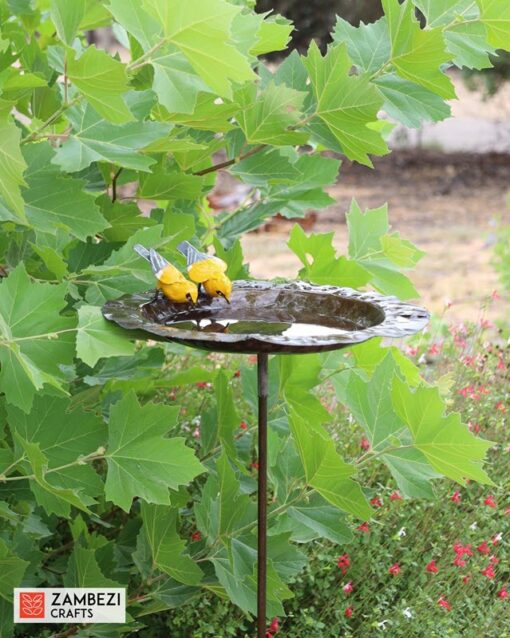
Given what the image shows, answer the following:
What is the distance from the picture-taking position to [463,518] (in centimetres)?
288

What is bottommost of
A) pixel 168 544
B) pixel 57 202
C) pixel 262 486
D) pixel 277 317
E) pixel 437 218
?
pixel 437 218

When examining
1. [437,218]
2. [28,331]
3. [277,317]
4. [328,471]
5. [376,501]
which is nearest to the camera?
[28,331]

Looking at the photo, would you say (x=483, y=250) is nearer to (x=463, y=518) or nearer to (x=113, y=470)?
(x=463, y=518)

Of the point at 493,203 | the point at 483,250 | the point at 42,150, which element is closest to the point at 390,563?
the point at 42,150

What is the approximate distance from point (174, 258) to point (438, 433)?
26.0 inches

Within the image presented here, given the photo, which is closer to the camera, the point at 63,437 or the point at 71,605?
the point at 63,437

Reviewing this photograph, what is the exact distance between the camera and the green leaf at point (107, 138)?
159 centimetres

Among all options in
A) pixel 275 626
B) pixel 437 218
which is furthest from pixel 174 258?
pixel 437 218

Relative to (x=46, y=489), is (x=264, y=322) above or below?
above

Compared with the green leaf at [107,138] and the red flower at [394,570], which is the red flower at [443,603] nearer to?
the red flower at [394,570]

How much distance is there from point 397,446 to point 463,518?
116 centimetres

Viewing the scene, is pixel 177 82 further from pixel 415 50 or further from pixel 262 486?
pixel 262 486

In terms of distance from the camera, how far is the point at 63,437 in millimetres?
1733

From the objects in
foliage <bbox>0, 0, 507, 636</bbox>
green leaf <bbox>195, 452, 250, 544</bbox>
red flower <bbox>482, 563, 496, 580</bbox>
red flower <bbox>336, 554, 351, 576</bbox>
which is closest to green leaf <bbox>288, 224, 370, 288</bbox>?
foliage <bbox>0, 0, 507, 636</bbox>
